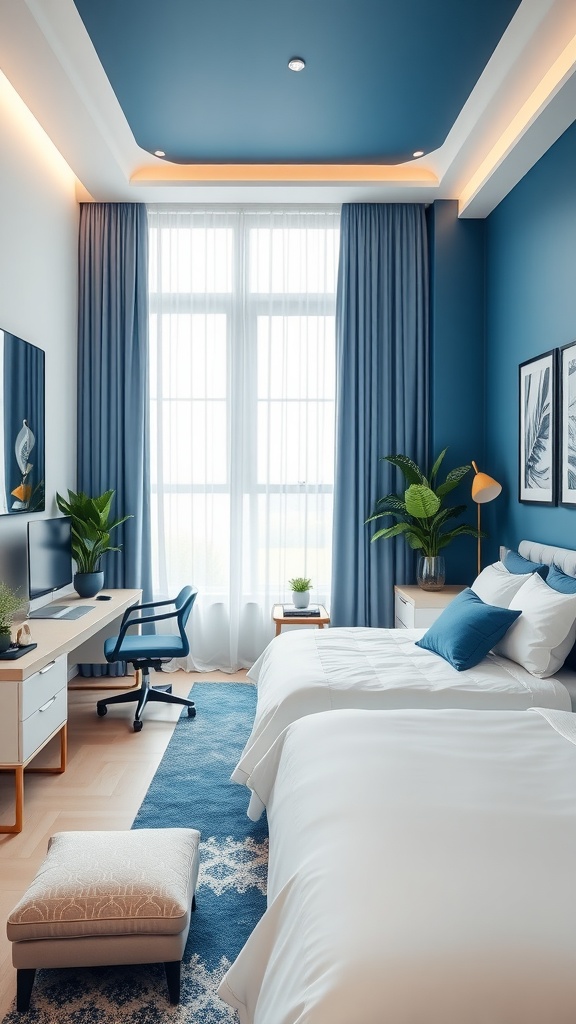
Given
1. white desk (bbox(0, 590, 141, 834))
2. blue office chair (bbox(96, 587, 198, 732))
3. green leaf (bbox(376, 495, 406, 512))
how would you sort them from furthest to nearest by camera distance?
green leaf (bbox(376, 495, 406, 512)) → blue office chair (bbox(96, 587, 198, 732)) → white desk (bbox(0, 590, 141, 834))

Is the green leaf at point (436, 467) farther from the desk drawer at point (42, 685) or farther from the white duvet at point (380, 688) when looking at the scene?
the desk drawer at point (42, 685)

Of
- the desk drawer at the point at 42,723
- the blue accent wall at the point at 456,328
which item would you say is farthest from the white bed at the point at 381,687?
the blue accent wall at the point at 456,328

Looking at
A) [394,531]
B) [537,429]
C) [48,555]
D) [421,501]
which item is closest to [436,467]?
[421,501]

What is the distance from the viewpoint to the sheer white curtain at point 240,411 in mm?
4691

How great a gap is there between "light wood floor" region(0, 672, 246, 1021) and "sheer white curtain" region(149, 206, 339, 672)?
1.08 meters

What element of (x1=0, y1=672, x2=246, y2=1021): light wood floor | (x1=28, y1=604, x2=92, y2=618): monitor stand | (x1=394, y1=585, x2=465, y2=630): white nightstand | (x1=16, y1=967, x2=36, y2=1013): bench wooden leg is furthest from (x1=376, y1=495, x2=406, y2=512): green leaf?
(x1=16, y1=967, x2=36, y2=1013): bench wooden leg

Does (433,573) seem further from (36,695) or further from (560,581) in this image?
(36,695)

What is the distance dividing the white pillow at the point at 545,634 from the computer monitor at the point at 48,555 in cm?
243

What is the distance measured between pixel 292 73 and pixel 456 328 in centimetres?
194

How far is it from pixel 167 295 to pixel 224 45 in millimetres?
1835

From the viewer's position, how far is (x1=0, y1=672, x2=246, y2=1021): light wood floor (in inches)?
89.5

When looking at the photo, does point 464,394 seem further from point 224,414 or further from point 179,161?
point 179,161

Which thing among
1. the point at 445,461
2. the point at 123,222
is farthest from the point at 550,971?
the point at 123,222

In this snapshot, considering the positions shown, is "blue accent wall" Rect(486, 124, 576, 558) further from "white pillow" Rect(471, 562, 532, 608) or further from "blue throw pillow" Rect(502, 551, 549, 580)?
"white pillow" Rect(471, 562, 532, 608)
